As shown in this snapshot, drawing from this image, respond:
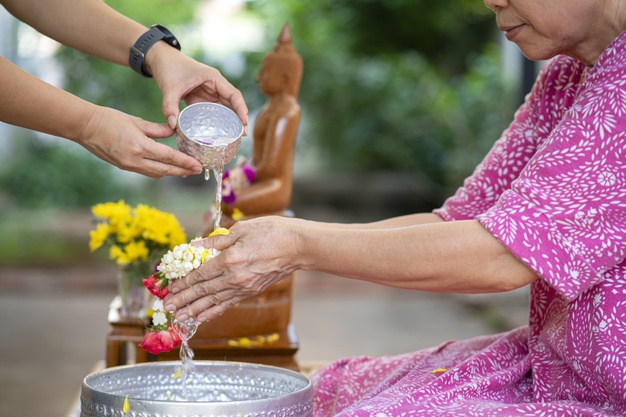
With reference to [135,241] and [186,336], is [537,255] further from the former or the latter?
[135,241]

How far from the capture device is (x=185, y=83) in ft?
5.50

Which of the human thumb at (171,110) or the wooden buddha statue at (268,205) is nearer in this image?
the human thumb at (171,110)

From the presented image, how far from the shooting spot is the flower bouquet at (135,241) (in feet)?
7.52

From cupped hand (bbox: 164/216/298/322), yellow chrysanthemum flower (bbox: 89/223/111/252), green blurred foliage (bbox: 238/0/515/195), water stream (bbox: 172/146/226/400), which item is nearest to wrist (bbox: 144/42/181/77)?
water stream (bbox: 172/146/226/400)

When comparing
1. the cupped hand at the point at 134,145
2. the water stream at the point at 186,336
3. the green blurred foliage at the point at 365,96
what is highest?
the green blurred foliage at the point at 365,96

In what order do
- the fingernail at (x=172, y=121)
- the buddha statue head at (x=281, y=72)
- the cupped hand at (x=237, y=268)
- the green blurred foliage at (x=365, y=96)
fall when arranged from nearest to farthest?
the cupped hand at (x=237, y=268) < the fingernail at (x=172, y=121) < the buddha statue head at (x=281, y=72) < the green blurred foliage at (x=365, y=96)

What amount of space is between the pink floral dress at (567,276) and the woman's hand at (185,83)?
58cm

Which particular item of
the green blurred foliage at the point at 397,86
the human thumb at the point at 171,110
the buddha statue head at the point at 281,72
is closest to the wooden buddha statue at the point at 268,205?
the buddha statue head at the point at 281,72

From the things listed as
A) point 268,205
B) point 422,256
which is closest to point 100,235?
point 268,205

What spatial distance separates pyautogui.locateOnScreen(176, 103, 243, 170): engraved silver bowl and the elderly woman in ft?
0.65

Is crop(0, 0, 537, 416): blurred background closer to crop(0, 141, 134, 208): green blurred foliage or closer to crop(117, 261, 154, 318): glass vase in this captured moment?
crop(0, 141, 134, 208): green blurred foliage

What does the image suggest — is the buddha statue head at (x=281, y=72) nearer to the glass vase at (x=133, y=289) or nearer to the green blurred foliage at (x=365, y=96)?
the glass vase at (x=133, y=289)

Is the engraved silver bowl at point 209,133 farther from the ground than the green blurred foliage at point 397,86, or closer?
closer

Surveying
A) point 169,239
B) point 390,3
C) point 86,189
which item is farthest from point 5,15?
point 169,239
